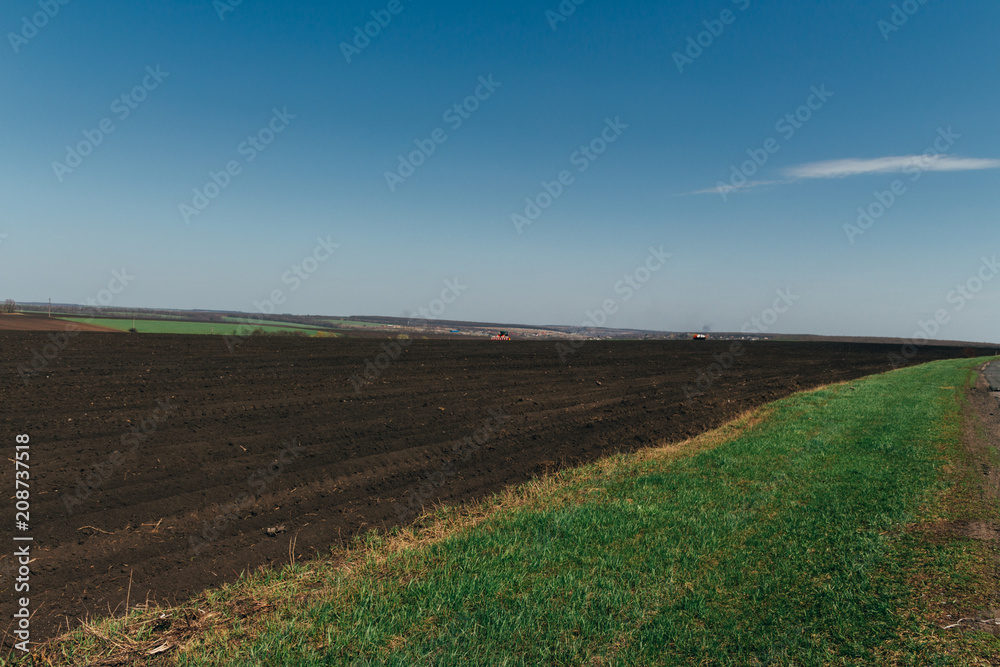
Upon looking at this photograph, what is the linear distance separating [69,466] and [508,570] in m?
8.26

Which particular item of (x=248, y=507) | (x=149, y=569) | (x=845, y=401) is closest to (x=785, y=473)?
(x=248, y=507)

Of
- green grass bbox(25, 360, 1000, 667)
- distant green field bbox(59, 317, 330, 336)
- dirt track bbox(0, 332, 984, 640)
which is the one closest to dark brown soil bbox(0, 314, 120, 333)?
distant green field bbox(59, 317, 330, 336)

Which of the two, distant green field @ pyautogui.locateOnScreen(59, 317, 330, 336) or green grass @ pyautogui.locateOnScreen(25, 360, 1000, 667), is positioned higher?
distant green field @ pyautogui.locateOnScreen(59, 317, 330, 336)

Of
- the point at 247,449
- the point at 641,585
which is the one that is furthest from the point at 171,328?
the point at 641,585

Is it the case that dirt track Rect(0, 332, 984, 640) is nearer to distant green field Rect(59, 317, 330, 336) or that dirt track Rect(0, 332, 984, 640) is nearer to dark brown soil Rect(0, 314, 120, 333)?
dark brown soil Rect(0, 314, 120, 333)

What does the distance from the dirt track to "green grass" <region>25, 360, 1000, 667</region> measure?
111cm

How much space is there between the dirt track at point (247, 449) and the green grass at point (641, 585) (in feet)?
3.64

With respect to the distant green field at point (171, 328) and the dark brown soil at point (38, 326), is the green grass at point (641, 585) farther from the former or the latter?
the dark brown soil at point (38, 326)

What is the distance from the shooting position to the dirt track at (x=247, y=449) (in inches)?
242

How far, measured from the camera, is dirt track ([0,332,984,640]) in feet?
20.2

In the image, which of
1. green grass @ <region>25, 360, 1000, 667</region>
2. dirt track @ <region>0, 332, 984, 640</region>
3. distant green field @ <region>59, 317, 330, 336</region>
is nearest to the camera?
green grass @ <region>25, 360, 1000, 667</region>

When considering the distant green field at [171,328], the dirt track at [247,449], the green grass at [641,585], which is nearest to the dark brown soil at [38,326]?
the distant green field at [171,328]

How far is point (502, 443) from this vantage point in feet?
40.3

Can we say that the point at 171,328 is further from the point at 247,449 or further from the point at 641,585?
the point at 641,585
